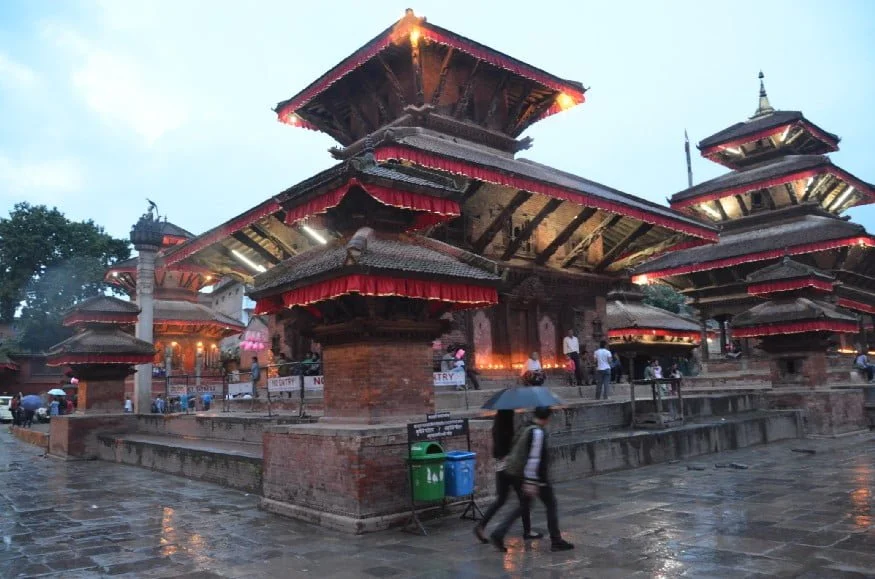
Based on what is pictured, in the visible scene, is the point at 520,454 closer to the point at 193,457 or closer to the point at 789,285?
the point at 193,457

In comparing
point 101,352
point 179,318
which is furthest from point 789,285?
point 179,318

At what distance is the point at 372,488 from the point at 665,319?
22453mm

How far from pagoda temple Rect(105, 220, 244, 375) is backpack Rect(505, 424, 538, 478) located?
106 ft

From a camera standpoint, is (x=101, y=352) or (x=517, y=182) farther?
(x=101, y=352)

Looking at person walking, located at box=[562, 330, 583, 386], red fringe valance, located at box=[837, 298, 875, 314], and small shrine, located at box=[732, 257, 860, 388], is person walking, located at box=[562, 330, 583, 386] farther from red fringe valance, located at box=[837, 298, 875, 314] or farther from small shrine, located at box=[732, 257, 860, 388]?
red fringe valance, located at box=[837, 298, 875, 314]

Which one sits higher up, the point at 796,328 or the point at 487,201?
the point at 487,201

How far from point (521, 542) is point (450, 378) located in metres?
8.17

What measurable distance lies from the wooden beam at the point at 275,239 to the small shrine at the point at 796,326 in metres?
13.5

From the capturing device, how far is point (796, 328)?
54.8 ft

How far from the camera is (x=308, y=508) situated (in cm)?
838

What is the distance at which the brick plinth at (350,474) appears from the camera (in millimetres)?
7738

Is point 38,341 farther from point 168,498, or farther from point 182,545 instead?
point 182,545

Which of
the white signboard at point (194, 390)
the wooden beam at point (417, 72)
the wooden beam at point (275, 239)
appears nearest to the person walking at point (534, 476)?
the wooden beam at point (417, 72)

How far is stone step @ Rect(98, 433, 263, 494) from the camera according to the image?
11211 millimetres
